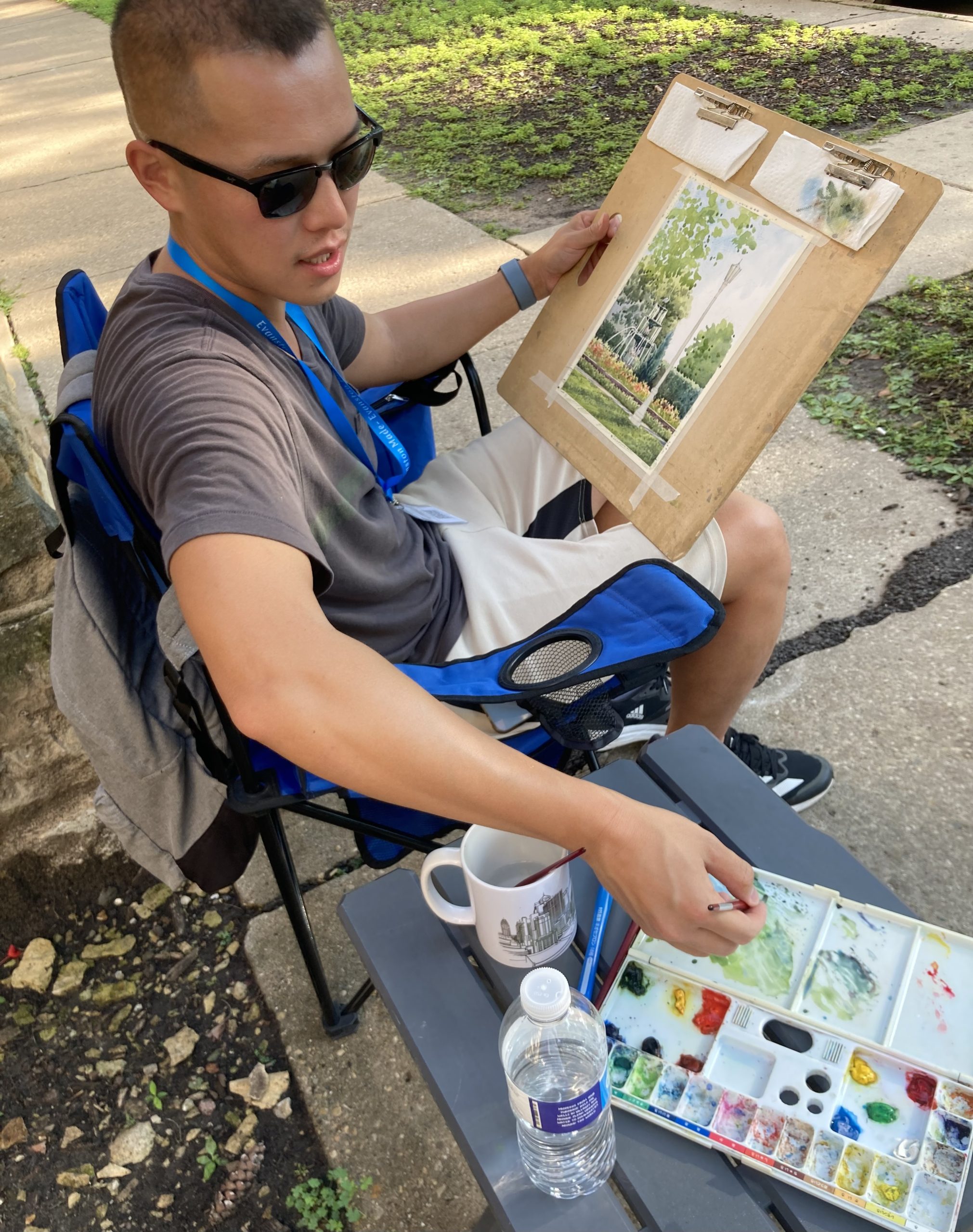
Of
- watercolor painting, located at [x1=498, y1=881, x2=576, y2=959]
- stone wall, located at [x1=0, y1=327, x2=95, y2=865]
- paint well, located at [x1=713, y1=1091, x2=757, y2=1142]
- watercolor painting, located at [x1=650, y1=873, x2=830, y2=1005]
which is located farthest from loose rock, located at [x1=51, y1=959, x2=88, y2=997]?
paint well, located at [x1=713, y1=1091, x2=757, y2=1142]

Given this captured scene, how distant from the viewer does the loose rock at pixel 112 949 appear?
2162mm

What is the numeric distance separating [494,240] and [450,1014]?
12.7 ft

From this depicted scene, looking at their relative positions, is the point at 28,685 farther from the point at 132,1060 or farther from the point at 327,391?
the point at 327,391

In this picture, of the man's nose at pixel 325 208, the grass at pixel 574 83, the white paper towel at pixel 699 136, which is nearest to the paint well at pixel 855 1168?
the man's nose at pixel 325 208

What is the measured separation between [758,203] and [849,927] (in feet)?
3.65

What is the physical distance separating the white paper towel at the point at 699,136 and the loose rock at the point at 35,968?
2006 millimetres

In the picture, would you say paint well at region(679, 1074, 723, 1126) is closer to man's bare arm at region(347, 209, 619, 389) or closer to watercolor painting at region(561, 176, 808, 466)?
watercolor painting at region(561, 176, 808, 466)

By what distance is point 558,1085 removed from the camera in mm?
1112

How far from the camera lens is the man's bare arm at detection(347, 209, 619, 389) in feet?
6.82

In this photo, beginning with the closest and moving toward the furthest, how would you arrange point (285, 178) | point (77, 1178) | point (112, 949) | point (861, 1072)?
point (861, 1072), point (285, 178), point (77, 1178), point (112, 949)

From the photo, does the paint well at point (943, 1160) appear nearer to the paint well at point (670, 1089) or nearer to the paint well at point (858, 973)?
the paint well at point (858, 973)

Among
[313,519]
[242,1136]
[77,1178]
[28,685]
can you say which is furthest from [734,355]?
[77,1178]

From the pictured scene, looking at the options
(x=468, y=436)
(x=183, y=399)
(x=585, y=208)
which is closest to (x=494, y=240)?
(x=585, y=208)

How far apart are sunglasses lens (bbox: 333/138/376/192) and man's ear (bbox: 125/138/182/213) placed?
0.22m
